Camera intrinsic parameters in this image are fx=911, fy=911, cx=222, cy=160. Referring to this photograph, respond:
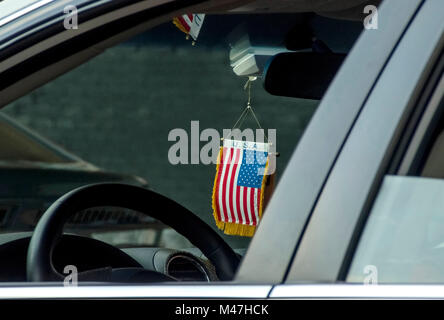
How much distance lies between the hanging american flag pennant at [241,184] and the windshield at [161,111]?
2.83m

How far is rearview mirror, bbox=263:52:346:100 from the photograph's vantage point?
1.45m

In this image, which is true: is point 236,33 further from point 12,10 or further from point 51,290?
point 51,290

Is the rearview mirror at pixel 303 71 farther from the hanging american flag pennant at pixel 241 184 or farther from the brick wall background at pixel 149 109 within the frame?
the brick wall background at pixel 149 109

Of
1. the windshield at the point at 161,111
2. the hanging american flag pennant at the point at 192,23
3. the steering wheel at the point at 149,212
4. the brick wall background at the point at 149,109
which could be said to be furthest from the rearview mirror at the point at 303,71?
the brick wall background at the point at 149,109

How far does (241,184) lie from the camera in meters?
4.42

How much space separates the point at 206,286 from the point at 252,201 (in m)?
3.19

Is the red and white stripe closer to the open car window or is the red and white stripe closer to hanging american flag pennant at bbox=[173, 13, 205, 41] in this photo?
hanging american flag pennant at bbox=[173, 13, 205, 41]

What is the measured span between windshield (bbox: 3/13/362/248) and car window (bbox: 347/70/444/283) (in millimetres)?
6209

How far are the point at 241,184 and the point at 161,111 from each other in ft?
11.6

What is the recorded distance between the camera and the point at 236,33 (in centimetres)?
254

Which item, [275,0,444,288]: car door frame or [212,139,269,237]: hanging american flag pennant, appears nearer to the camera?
[275,0,444,288]: car door frame

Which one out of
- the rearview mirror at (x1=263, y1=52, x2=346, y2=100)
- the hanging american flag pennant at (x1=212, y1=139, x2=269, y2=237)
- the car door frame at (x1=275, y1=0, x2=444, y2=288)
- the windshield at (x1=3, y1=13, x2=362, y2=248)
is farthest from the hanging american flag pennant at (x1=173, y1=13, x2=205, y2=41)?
the windshield at (x1=3, y1=13, x2=362, y2=248)

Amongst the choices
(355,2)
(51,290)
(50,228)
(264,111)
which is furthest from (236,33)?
(264,111)

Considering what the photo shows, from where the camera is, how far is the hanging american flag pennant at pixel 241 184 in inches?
167
